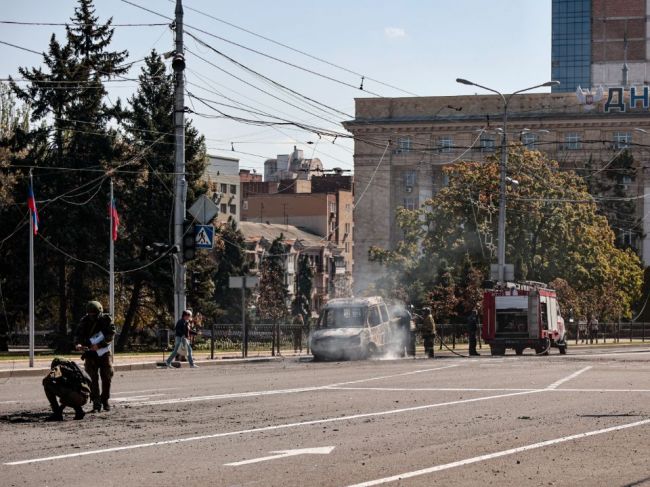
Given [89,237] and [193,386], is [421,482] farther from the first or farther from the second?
[89,237]

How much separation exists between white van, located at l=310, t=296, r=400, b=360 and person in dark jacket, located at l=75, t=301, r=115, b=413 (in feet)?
74.8

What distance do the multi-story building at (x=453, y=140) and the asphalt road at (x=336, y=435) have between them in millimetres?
84510

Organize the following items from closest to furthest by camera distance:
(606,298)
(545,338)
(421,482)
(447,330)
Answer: (421,482) < (545,338) < (447,330) < (606,298)

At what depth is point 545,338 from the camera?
164 ft

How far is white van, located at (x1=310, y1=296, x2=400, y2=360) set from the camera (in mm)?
40987

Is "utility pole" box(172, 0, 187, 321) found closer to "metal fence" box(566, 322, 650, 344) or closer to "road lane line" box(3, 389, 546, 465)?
"road lane line" box(3, 389, 546, 465)

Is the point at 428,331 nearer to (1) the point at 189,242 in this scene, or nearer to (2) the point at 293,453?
(1) the point at 189,242

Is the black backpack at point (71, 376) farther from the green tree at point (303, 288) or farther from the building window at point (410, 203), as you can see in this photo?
the green tree at point (303, 288)

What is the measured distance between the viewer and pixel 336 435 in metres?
15.0

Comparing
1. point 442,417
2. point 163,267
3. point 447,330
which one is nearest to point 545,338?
point 447,330

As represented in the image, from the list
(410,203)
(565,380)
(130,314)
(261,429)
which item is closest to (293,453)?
(261,429)

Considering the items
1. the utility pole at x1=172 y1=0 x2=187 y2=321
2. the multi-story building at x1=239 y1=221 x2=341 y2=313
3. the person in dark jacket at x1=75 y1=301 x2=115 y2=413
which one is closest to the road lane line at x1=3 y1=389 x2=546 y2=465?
the person in dark jacket at x1=75 y1=301 x2=115 y2=413

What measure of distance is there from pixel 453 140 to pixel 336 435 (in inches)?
3917

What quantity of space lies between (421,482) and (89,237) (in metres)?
52.4
